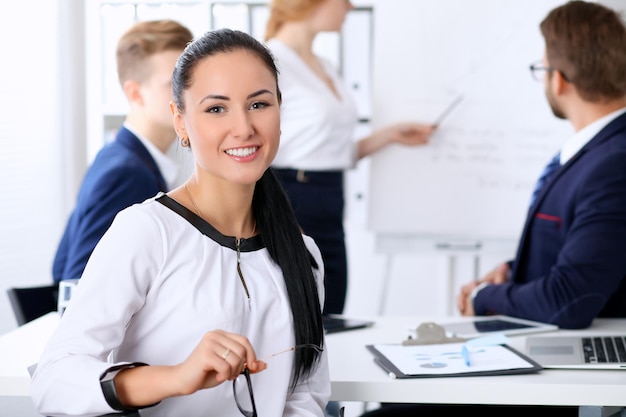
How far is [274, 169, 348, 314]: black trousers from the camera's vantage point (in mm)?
2822

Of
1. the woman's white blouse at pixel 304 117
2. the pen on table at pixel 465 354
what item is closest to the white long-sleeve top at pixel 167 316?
the pen on table at pixel 465 354

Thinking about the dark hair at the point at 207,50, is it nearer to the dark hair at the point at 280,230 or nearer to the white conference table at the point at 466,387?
the dark hair at the point at 280,230

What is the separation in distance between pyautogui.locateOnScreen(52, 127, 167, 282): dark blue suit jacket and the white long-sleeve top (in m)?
0.82

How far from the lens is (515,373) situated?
5.15 feet

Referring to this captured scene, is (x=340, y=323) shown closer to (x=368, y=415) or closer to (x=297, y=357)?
(x=368, y=415)

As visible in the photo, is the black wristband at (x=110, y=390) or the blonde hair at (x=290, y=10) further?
the blonde hair at (x=290, y=10)

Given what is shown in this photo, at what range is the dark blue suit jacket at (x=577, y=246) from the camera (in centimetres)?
196

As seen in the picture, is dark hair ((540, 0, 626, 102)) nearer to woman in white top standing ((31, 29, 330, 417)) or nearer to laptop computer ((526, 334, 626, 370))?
laptop computer ((526, 334, 626, 370))

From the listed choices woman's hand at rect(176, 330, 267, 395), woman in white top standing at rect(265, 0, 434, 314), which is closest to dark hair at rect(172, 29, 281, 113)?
woman's hand at rect(176, 330, 267, 395)

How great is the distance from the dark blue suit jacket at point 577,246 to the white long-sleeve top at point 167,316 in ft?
2.45

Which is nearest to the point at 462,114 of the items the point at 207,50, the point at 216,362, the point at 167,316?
the point at 207,50

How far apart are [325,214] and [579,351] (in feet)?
4.18

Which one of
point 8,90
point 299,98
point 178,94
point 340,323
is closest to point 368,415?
point 340,323

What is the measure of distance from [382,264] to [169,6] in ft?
5.93
